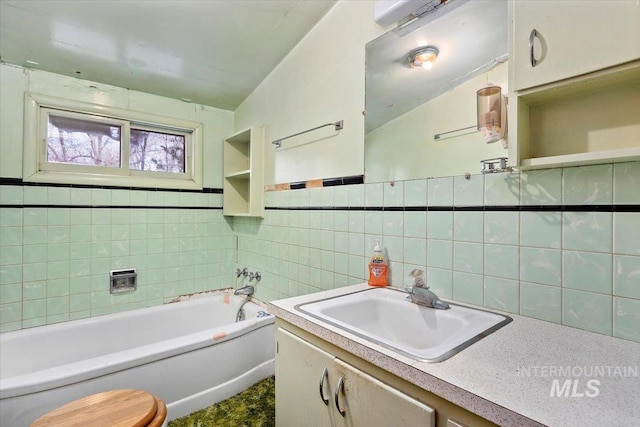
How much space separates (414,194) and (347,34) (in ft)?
3.38

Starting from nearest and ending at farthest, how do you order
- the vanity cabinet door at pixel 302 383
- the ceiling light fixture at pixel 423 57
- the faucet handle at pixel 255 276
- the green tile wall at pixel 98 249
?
the vanity cabinet door at pixel 302 383
the ceiling light fixture at pixel 423 57
the green tile wall at pixel 98 249
the faucet handle at pixel 255 276

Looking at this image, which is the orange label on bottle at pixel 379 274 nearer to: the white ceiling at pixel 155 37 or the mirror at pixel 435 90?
the mirror at pixel 435 90

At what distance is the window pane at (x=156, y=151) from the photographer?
2.47 metres

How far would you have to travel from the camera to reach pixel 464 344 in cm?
78

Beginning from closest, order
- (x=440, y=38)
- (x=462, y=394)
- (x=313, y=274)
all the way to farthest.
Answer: (x=462, y=394) → (x=440, y=38) → (x=313, y=274)

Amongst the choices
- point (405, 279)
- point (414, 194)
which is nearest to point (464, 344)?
point (405, 279)

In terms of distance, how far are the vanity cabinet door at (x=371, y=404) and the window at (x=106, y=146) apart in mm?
2300

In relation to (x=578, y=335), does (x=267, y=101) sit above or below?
above

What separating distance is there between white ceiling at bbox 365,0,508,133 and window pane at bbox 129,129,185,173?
6.43 ft

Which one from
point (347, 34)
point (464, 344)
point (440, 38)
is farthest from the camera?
point (347, 34)

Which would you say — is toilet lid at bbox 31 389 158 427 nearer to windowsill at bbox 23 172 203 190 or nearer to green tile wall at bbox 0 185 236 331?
green tile wall at bbox 0 185 236 331

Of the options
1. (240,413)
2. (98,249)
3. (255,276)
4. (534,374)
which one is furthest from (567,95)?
(98,249)

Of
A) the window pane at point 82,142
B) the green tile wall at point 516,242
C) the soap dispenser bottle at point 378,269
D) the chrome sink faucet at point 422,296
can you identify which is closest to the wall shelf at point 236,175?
the window pane at point 82,142

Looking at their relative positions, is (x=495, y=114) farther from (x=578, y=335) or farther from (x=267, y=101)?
(x=267, y=101)
